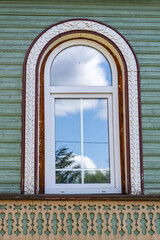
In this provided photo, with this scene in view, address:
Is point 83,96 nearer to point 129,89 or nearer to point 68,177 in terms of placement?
point 129,89

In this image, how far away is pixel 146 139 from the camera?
4.83 metres

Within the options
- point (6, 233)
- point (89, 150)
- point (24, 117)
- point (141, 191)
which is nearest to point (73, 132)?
point (89, 150)

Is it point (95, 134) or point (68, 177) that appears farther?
point (95, 134)

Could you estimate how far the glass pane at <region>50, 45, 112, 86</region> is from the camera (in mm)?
5125

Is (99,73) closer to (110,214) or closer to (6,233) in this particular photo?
(110,214)

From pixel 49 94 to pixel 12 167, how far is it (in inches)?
41.4

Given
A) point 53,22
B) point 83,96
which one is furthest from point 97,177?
point 53,22

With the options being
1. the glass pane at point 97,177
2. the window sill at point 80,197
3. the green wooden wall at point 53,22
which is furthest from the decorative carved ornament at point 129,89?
the glass pane at point 97,177

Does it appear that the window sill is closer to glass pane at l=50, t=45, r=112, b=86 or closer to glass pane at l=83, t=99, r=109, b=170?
glass pane at l=83, t=99, r=109, b=170

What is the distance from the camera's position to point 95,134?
16.5 feet

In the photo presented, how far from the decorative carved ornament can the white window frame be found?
209 millimetres

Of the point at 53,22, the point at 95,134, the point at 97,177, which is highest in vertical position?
the point at 53,22

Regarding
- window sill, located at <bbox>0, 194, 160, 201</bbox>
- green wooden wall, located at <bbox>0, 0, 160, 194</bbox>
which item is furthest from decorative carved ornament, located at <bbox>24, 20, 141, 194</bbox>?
window sill, located at <bbox>0, 194, 160, 201</bbox>

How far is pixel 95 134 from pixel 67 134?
36cm
